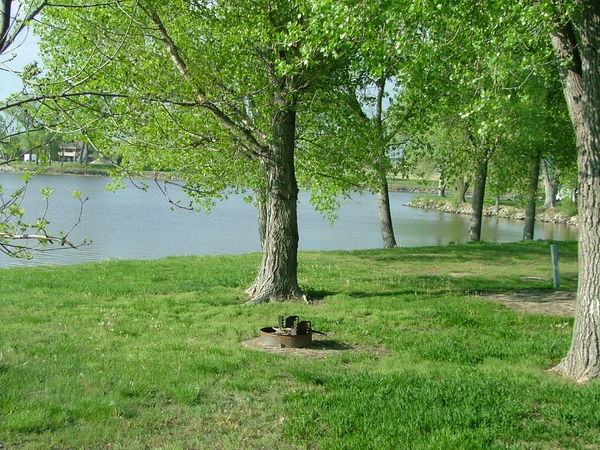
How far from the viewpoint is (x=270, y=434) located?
6.01 meters

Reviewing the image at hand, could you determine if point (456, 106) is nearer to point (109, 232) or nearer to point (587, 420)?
point (587, 420)

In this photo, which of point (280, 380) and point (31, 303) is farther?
point (31, 303)

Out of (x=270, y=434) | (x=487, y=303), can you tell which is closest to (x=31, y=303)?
(x=270, y=434)

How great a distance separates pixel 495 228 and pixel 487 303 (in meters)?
40.1

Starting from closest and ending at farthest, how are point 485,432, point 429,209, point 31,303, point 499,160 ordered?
1. point 485,432
2. point 31,303
3. point 499,160
4. point 429,209

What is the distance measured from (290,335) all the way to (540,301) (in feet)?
22.8

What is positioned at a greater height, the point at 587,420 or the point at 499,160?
the point at 499,160

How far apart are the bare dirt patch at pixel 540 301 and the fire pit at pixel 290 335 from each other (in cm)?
537

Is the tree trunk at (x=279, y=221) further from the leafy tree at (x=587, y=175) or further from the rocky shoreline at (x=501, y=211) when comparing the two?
the rocky shoreline at (x=501, y=211)

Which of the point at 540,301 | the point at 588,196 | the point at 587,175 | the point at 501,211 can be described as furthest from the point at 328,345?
the point at 501,211

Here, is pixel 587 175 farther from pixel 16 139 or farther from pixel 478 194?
pixel 478 194

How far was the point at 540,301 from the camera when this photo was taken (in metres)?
13.7

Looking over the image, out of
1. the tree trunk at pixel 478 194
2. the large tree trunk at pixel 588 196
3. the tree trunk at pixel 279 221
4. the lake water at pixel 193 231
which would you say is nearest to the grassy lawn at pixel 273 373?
the large tree trunk at pixel 588 196

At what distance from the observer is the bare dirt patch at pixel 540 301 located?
12672 mm
